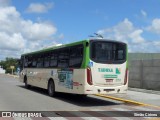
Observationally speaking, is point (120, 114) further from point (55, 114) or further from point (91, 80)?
point (91, 80)

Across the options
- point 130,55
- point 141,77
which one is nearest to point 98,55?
point 141,77

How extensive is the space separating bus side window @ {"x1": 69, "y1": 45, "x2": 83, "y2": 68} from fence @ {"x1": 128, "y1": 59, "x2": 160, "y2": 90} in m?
7.49

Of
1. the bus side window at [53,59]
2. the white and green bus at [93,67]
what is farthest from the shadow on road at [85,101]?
the bus side window at [53,59]

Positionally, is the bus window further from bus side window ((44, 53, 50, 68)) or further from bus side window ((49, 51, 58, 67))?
bus side window ((44, 53, 50, 68))

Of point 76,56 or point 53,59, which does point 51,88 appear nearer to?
point 53,59

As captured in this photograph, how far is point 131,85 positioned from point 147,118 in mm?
13780

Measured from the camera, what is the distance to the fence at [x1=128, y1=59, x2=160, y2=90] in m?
22.5

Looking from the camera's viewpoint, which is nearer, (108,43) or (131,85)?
(108,43)

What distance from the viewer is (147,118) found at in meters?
11.6

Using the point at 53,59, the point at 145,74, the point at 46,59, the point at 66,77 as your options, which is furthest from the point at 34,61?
the point at 145,74

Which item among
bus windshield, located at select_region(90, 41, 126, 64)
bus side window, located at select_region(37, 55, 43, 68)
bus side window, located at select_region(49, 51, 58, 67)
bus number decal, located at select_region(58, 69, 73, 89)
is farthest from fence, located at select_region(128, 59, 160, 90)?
bus number decal, located at select_region(58, 69, 73, 89)

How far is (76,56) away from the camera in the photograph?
16453 millimetres

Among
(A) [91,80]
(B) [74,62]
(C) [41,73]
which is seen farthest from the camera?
(C) [41,73]

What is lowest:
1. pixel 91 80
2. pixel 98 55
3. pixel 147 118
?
pixel 147 118
